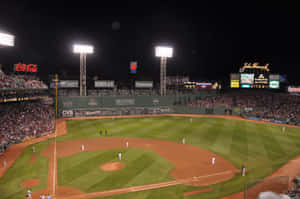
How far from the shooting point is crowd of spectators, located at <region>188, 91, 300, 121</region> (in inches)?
1700

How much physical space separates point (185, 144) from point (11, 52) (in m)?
46.3

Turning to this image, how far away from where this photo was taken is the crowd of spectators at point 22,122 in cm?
2524

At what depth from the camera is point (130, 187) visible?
1405cm

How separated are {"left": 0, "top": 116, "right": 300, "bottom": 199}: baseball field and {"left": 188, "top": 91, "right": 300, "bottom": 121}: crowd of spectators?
14246 mm

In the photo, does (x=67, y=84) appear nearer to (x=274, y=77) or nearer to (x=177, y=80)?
(x=177, y=80)

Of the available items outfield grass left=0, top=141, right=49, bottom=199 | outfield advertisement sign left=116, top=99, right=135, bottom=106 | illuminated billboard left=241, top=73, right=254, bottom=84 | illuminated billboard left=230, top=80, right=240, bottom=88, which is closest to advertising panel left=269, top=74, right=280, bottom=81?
illuminated billboard left=241, top=73, right=254, bottom=84

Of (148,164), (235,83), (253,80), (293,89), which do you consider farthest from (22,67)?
(293,89)

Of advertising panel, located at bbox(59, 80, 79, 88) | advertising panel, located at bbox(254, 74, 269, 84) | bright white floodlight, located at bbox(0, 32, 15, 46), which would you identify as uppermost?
bright white floodlight, located at bbox(0, 32, 15, 46)

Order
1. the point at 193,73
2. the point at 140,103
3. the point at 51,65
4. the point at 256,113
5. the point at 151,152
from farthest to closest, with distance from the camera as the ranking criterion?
the point at 193,73 → the point at 51,65 → the point at 140,103 → the point at 256,113 → the point at 151,152

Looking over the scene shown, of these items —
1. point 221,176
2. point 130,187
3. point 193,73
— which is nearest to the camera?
point 130,187

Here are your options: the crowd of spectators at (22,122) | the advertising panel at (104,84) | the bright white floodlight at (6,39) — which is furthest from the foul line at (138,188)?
the advertising panel at (104,84)

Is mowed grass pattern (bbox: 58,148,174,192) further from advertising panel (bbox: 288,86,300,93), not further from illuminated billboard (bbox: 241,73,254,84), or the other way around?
advertising panel (bbox: 288,86,300,93)

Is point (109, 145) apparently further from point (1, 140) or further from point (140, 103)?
point (140, 103)

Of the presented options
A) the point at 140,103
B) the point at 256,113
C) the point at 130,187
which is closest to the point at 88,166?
the point at 130,187
